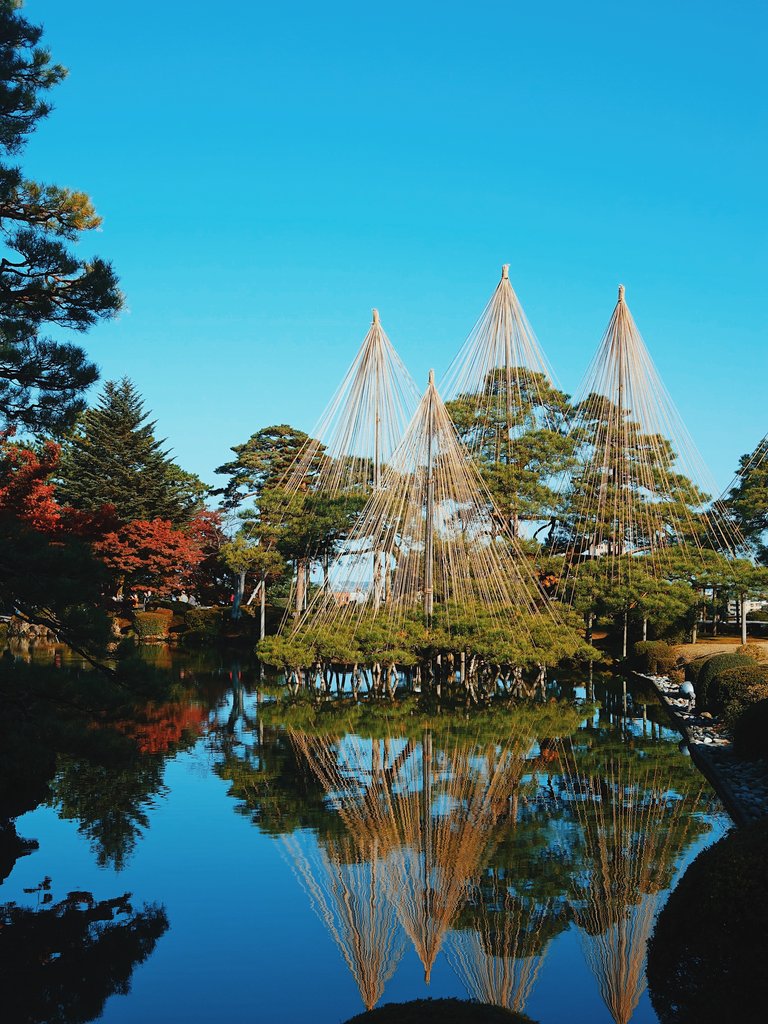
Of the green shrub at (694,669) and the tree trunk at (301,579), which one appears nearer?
the green shrub at (694,669)

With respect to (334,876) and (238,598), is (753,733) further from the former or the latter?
(238,598)

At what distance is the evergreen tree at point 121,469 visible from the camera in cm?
3259

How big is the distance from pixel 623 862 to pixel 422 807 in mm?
2429

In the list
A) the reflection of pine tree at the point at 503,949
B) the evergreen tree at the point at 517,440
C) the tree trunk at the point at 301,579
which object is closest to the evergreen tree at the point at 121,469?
the tree trunk at the point at 301,579

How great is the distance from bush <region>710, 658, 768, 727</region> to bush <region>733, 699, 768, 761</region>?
1.30 metres

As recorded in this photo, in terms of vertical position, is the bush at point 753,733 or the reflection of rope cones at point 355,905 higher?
the bush at point 753,733

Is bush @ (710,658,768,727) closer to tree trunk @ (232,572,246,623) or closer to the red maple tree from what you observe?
the red maple tree

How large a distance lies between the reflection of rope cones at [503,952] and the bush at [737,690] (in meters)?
6.76

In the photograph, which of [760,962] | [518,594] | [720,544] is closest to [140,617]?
[518,594]

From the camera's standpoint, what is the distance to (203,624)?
33281 mm

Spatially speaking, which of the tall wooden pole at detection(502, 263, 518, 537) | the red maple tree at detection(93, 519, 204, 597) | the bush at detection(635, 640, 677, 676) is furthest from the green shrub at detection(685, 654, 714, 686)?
the red maple tree at detection(93, 519, 204, 597)

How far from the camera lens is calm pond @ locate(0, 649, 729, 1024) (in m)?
5.50

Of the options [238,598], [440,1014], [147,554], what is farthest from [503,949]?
[238,598]

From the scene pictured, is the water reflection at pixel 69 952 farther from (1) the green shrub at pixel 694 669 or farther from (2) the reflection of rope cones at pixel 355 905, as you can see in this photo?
(1) the green shrub at pixel 694 669
